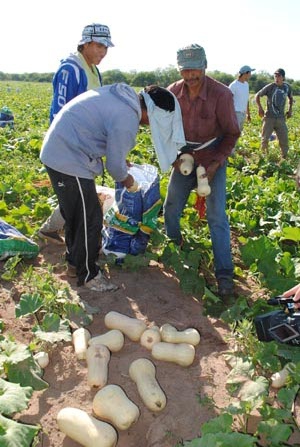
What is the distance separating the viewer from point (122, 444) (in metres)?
2.61

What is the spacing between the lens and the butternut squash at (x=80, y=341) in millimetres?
3146

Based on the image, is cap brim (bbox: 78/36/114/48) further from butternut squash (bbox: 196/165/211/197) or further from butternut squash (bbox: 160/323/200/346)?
butternut squash (bbox: 160/323/200/346)

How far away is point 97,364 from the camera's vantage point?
2.98 metres

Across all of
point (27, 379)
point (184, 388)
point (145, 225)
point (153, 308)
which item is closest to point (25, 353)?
→ point (27, 379)

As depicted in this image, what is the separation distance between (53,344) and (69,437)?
2.48ft

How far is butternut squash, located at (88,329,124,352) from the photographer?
10.7 feet

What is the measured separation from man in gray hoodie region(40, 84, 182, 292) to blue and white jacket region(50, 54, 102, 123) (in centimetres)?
55

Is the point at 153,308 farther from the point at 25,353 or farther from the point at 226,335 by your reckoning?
the point at 25,353

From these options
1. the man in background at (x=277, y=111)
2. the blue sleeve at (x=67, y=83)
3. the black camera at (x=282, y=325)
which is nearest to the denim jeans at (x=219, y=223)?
the black camera at (x=282, y=325)

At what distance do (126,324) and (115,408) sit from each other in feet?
2.79

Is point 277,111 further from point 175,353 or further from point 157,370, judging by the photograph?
point 157,370

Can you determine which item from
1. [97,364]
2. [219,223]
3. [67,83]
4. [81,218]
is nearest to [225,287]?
[219,223]

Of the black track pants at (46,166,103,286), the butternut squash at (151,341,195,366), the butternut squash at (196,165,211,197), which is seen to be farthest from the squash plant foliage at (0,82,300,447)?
the butternut squash at (196,165,211,197)

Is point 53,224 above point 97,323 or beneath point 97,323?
above
